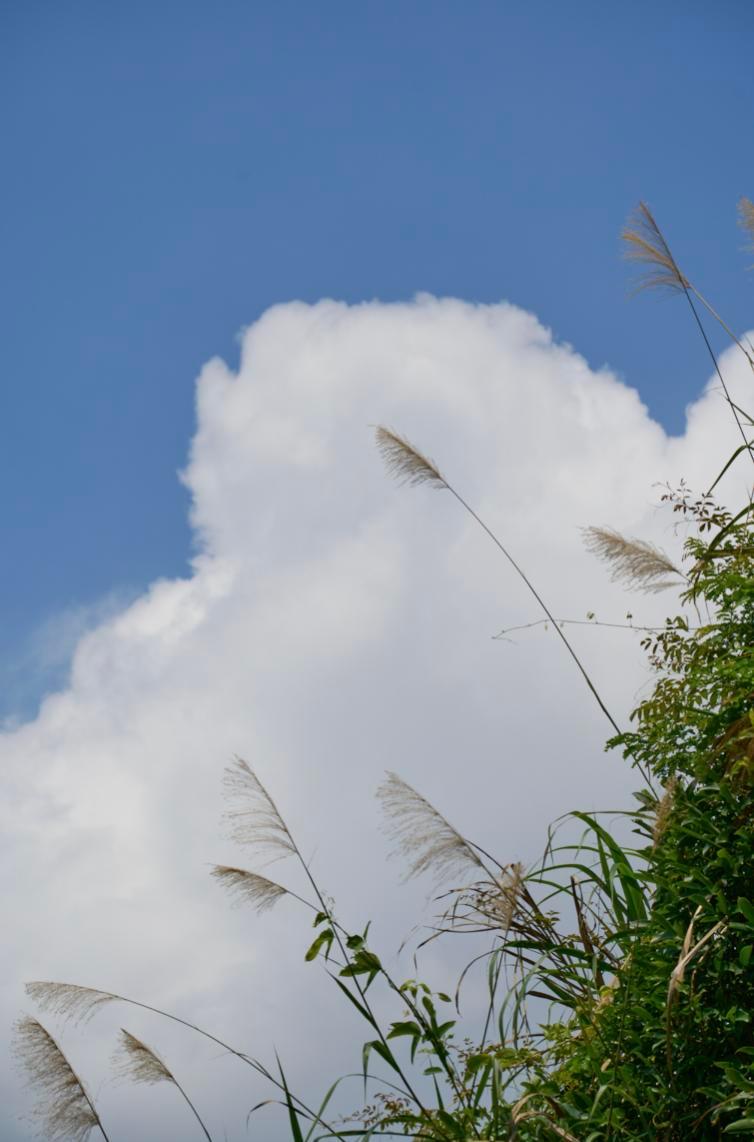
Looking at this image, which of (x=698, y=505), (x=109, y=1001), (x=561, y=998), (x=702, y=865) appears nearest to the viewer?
(x=702, y=865)

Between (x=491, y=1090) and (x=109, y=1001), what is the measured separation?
1.36 meters

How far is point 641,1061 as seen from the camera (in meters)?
2.63

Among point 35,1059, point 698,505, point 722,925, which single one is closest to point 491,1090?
point 722,925

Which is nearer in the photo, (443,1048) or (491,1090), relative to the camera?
(491,1090)

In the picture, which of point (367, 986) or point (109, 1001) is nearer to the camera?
point (367, 986)

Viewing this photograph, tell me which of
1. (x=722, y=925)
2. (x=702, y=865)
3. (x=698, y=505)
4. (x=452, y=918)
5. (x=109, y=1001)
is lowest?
(x=722, y=925)

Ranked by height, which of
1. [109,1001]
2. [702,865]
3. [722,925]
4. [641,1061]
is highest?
[109,1001]

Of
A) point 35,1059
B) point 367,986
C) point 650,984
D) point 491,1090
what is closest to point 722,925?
point 650,984

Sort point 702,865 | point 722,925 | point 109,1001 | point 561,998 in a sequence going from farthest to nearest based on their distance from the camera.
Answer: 1. point 109,1001
2. point 561,998
3. point 702,865
4. point 722,925

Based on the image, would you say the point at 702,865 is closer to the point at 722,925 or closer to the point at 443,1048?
the point at 722,925

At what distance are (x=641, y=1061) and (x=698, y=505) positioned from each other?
7.27 ft

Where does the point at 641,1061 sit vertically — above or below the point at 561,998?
below

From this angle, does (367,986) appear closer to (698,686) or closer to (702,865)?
(702,865)

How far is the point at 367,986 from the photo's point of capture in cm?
299
